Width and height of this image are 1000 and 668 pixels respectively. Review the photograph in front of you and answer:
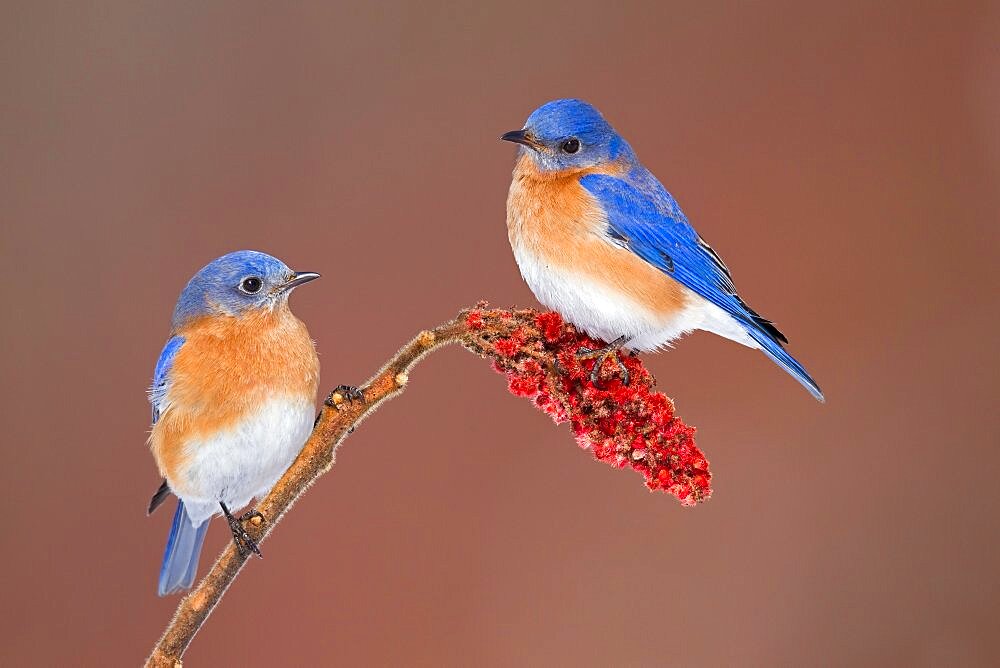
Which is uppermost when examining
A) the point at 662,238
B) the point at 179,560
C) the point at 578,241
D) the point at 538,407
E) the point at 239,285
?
the point at 662,238

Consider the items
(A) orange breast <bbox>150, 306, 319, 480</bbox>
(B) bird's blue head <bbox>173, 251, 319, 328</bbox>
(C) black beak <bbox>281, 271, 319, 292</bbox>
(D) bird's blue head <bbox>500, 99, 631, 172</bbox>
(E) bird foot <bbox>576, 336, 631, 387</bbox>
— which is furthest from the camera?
(D) bird's blue head <bbox>500, 99, 631, 172</bbox>

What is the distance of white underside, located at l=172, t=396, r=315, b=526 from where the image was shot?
2.06 metres

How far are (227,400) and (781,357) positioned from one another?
1261 millimetres

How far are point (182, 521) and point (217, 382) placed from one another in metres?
0.33

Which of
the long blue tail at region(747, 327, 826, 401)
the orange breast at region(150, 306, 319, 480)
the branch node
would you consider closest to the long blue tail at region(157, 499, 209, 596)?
the orange breast at region(150, 306, 319, 480)

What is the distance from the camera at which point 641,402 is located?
1.70 meters

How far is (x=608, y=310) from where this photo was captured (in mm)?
2082

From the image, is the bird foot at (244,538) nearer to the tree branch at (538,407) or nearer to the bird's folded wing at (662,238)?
the tree branch at (538,407)

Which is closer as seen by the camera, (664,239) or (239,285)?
(239,285)

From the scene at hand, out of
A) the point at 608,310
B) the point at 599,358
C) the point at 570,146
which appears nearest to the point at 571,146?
the point at 570,146

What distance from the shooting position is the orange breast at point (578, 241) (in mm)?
2180

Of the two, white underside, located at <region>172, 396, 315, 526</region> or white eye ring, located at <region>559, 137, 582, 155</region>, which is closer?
white underside, located at <region>172, 396, 315, 526</region>

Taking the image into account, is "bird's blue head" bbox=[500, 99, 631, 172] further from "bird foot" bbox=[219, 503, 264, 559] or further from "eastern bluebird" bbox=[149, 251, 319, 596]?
"bird foot" bbox=[219, 503, 264, 559]

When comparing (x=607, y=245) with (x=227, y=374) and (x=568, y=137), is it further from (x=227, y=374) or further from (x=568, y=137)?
(x=227, y=374)
